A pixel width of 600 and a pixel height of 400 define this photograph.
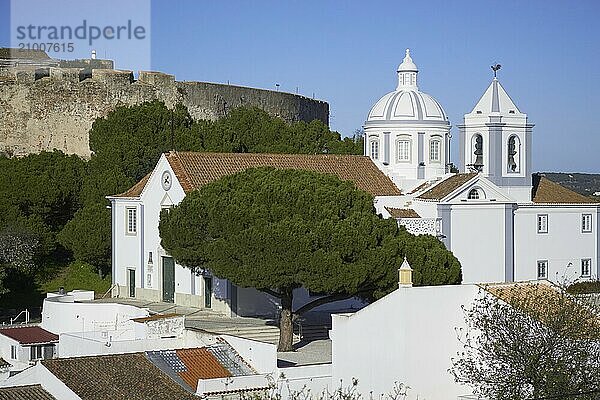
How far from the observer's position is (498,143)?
34.8m

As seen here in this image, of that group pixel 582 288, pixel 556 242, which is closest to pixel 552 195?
pixel 556 242

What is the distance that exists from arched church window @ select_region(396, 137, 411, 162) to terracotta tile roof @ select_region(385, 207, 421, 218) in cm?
267

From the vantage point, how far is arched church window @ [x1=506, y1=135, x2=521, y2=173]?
3531 centimetres

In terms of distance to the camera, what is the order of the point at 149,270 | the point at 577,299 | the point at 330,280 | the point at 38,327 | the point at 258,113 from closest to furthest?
1. the point at 577,299
2. the point at 330,280
3. the point at 38,327
4. the point at 149,270
5. the point at 258,113

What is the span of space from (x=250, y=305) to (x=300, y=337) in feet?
10.1

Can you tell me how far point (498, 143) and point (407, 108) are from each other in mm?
2998

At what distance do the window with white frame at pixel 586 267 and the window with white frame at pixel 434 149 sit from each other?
5690 mm

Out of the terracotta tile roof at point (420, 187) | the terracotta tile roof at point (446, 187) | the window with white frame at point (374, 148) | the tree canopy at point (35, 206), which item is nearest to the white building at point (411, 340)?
the terracotta tile roof at point (446, 187)

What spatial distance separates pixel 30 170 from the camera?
122 ft

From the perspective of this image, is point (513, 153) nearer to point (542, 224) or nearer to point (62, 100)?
point (542, 224)

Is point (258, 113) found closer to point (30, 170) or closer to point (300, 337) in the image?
point (30, 170)

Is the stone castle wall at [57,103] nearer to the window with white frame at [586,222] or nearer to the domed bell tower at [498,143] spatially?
the domed bell tower at [498,143]

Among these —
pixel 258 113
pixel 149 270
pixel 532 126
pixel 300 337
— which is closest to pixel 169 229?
pixel 300 337

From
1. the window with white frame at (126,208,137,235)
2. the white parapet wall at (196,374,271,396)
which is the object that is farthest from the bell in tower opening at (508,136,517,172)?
the white parapet wall at (196,374,271,396)
